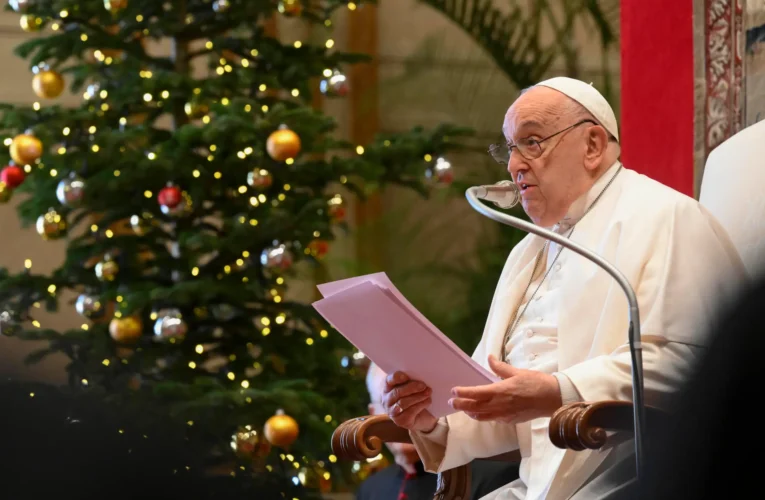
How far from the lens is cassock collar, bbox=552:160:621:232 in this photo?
243 centimetres

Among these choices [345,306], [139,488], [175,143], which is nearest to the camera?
[139,488]

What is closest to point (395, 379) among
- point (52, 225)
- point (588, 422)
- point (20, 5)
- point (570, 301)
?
point (570, 301)

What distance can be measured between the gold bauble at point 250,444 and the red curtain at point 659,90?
1902 mm

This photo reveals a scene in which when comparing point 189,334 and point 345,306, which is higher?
point 345,306

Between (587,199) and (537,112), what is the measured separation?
0.70 feet

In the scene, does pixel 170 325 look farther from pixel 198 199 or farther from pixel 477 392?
pixel 477 392

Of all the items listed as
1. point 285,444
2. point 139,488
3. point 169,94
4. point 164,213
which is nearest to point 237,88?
point 169,94

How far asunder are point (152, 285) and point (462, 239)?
234cm

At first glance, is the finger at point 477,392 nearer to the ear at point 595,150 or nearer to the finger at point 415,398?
the finger at point 415,398

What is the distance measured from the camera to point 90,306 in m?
4.68

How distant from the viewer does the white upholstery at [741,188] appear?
2.31 meters

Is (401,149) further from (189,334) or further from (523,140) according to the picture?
(523,140)

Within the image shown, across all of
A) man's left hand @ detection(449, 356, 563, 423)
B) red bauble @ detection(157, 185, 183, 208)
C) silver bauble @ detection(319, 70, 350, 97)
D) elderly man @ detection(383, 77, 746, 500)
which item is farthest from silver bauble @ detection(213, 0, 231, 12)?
man's left hand @ detection(449, 356, 563, 423)

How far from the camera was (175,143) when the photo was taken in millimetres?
4773
